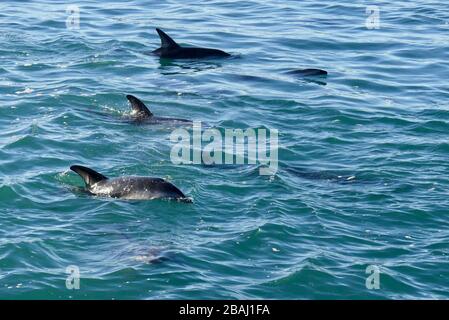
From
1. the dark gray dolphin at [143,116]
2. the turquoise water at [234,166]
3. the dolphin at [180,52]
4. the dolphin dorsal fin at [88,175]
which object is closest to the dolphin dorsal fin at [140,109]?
the dark gray dolphin at [143,116]

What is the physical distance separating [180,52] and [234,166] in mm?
8585

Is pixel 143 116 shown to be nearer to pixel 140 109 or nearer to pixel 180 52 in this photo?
pixel 140 109

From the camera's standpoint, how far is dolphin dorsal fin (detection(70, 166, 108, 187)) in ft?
54.1

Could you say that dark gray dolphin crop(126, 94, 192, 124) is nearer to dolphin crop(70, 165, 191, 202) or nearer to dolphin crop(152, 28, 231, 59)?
dolphin crop(70, 165, 191, 202)

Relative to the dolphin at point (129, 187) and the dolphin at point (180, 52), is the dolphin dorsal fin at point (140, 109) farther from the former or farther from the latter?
the dolphin at point (180, 52)

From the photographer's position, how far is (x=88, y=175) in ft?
54.3

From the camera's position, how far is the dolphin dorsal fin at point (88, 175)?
1648 centimetres

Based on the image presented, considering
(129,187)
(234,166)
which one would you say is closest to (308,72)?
(234,166)

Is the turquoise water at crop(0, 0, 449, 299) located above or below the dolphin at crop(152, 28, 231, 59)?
below

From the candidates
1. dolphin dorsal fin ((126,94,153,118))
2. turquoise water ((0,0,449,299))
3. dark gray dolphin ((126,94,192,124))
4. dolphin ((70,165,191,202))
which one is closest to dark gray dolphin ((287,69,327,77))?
turquoise water ((0,0,449,299))

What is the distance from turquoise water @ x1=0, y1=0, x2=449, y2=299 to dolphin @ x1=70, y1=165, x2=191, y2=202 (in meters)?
0.20

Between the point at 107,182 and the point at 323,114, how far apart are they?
21.5 feet
